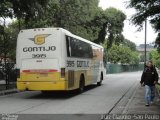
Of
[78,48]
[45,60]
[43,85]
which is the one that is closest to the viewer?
[43,85]

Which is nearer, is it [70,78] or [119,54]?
[70,78]

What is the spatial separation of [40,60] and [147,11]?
6.95m

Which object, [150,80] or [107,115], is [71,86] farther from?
[107,115]

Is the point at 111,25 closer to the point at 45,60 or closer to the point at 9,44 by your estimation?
the point at 9,44

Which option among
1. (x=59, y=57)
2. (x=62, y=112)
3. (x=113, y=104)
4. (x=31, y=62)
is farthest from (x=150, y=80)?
(x=31, y=62)

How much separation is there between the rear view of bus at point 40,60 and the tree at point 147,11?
5.61 metres

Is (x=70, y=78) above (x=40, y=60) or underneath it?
underneath

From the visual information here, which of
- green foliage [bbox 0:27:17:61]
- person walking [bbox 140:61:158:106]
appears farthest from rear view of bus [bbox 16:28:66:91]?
green foliage [bbox 0:27:17:61]

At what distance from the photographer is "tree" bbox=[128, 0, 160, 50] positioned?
22.8 meters

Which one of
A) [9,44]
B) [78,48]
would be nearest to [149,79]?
[78,48]

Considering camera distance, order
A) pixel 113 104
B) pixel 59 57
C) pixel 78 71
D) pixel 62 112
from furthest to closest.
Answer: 1. pixel 78 71
2. pixel 59 57
3. pixel 113 104
4. pixel 62 112

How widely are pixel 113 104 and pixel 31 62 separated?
16.0 feet

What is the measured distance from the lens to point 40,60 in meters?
20.3

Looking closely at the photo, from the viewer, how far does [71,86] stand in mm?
21188
